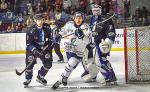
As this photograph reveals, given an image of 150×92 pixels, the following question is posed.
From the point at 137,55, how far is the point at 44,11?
23.9 ft

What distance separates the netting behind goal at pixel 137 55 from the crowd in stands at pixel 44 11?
5.19 meters

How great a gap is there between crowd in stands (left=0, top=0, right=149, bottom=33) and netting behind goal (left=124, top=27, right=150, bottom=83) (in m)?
5.19

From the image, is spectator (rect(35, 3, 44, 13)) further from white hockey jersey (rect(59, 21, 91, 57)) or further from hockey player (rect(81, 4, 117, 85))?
white hockey jersey (rect(59, 21, 91, 57))

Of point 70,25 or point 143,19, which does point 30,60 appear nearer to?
point 70,25

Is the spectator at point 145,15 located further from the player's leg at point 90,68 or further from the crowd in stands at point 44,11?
the player's leg at point 90,68

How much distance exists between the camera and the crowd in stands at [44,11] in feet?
42.3

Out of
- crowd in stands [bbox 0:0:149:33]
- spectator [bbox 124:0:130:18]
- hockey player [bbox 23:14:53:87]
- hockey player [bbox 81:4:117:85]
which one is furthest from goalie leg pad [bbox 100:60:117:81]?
spectator [bbox 124:0:130:18]

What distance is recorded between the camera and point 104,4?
13680 millimetres

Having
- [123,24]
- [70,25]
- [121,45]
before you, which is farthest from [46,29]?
[123,24]

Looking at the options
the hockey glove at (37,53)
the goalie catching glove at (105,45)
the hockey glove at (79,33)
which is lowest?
the hockey glove at (37,53)

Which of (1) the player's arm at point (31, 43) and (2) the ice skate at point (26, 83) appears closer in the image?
(1) the player's arm at point (31, 43)

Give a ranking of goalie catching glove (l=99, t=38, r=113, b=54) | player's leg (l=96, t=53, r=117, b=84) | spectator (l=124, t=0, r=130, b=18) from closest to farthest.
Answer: goalie catching glove (l=99, t=38, r=113, b=54) → player's leg (l=96, t=53, r=117, b=84) → spectator (l=124, t=0, r=130, b=18)

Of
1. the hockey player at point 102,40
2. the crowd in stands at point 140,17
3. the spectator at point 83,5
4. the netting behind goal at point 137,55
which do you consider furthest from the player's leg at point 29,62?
the spectator at point 83,5

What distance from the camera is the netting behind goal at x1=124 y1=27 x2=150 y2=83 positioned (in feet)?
23.7
